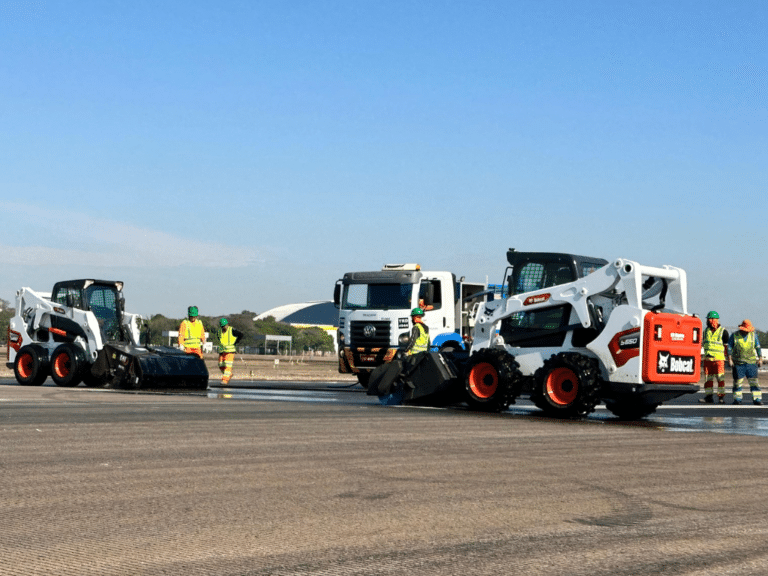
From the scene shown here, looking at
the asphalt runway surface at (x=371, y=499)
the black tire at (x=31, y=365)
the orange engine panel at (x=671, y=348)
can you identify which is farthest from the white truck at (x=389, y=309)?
the asphalt runway surface at (x=371, y=499)

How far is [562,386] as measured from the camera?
1435cm

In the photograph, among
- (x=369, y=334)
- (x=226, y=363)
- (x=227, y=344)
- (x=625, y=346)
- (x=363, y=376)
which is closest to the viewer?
(x=625, y=346)

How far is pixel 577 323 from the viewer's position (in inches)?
576

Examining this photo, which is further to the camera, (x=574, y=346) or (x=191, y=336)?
(x=191, y=336)

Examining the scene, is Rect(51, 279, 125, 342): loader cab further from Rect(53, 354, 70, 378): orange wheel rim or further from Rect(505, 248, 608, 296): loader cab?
Rect(505, 248, 608, 296): loader cab

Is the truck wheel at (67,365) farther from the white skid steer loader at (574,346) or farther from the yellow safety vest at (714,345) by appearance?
the yellow safety vest at (714,345)

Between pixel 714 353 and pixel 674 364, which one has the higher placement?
pixel 714 353

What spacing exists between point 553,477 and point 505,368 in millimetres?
7022

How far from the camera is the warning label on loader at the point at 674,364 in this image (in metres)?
13.9

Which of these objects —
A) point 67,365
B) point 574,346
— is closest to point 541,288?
point 574,346

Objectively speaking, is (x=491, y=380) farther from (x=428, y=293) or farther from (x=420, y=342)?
(x=428, y=293)

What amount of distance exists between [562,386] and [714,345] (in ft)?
25.8

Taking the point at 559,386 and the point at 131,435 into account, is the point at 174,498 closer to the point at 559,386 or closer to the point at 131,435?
the point at 131,435

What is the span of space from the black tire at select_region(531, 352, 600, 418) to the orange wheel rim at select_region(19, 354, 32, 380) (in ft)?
41.7
